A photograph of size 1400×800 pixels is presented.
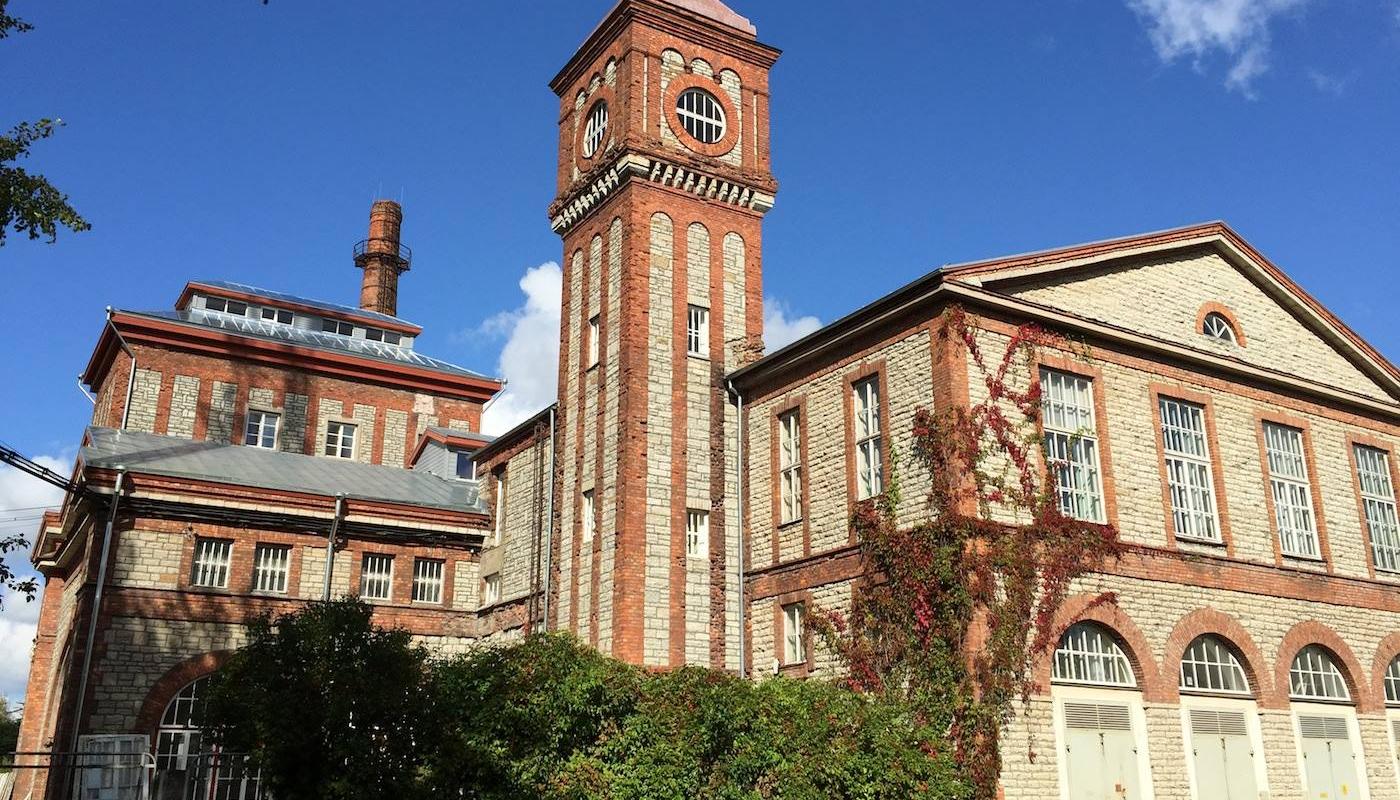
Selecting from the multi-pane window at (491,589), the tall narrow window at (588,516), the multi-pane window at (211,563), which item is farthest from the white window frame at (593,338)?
the multi-pane window at (211,563)

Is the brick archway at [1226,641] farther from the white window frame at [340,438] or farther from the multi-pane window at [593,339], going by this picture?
the white window frame at [340,438]

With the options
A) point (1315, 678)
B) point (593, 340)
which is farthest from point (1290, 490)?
point (593, 340)

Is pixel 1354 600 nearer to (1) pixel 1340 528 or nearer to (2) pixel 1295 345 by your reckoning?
(1) pixel 1340 528

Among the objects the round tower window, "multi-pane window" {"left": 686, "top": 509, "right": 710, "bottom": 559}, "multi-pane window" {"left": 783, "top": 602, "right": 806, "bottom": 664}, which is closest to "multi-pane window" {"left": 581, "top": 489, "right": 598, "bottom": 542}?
"multi-pane window" {"left": 686, "top": 509, "right": 710, "bottom": 559}

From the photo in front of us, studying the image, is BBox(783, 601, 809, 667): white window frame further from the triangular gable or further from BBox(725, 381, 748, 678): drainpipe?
the triangular gable

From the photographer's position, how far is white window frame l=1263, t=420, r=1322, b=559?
22.6 metres

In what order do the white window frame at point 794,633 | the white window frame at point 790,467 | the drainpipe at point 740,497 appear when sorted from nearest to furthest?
the white window frame at point 794,633 → the white window frame at point 790,467 → the drainpipe at point 740,497

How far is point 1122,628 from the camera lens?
62.2ft

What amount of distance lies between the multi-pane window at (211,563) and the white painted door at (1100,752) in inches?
740

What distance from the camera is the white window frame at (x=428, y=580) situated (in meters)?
28.8

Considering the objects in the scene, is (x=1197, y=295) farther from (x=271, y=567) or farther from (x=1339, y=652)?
(x=271, y=567)

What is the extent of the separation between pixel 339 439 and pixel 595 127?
15.2 metres

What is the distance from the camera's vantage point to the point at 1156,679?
1914 cm

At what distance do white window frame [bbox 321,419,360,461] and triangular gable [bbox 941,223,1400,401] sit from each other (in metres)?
23.6
